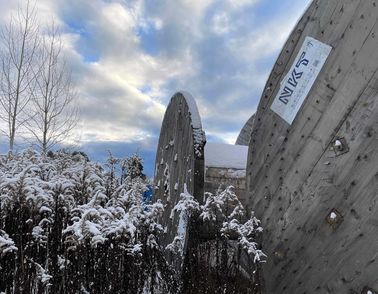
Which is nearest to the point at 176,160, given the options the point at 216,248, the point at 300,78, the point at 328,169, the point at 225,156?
the point at 225,156

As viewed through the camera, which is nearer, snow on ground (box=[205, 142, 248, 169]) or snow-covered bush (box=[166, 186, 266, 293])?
snow-covered bush (box=[166, 186, 266, 293])

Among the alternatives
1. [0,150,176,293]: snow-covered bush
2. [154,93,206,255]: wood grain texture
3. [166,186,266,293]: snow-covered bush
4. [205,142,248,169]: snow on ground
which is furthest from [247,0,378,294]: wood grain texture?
[205,142,248,169]: snow on ground

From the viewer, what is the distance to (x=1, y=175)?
3.60m

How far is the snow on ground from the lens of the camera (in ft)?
18.1

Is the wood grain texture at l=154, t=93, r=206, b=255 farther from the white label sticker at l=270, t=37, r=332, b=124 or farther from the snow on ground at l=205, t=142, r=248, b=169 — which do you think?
the white label sticker at l=270, t=37, r=332, b=124

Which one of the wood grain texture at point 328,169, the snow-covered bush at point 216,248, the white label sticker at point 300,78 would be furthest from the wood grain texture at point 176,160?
the white label sticker at point 300,78

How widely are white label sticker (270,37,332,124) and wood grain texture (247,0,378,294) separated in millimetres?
67

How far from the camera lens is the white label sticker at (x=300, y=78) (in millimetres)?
3646

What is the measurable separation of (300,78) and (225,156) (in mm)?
2008

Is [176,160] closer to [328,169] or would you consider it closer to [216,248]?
[216,248]

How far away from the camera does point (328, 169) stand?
335 cm

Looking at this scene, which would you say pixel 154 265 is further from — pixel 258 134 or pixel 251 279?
pixel 258 134

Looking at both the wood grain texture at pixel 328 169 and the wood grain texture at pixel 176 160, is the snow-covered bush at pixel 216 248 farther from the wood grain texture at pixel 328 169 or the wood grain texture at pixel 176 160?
the wood grain texture at pixel 176 160

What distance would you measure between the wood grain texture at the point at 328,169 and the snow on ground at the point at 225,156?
4.34ft
